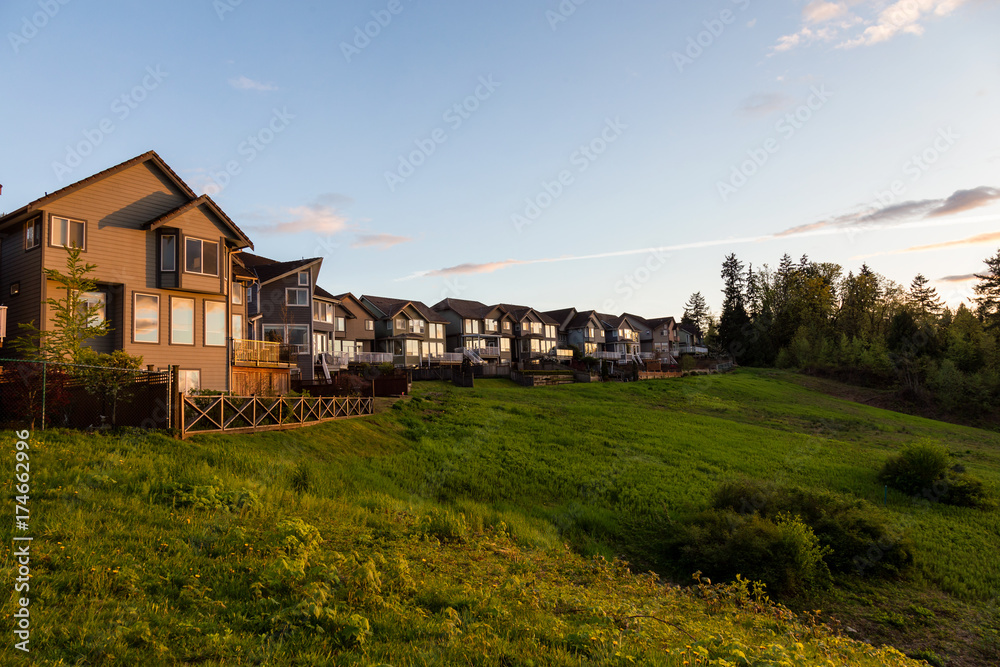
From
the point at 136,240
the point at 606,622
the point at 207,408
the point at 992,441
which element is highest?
the point at 136,240

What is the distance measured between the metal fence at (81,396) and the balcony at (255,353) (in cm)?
1008

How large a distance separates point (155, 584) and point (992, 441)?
4877cm

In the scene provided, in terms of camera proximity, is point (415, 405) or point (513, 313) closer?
point (415, 405)

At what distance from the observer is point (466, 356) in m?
65.1

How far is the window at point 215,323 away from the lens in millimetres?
25547

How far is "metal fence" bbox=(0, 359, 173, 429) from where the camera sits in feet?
46.1

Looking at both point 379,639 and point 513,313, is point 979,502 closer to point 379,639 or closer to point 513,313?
point 379,639

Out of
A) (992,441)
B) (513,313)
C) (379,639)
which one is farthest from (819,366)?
(379,639)

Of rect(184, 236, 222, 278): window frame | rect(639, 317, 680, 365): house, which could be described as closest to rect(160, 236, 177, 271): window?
rect(184, 236, 222, 278): window frame

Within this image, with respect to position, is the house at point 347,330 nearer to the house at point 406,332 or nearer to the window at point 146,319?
the house at point 406,332

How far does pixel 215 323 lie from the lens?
2577 cm

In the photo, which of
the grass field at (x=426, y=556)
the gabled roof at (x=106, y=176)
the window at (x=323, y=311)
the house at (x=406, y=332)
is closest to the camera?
the grass field at (x=426, y=556)

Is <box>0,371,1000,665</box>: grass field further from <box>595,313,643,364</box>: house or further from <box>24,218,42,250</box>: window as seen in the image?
<box>595,313,643,364</box>: house

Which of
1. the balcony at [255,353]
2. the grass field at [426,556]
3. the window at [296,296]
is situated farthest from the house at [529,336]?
the grass field at [426,556]
